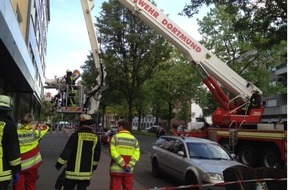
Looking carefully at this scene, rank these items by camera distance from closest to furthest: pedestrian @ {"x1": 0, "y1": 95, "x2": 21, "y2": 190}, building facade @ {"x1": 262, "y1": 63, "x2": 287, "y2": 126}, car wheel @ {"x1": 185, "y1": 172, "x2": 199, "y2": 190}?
pedestrian @ {"x1": 0, "y1": 95, "x2": 21, "y2": 190}
car wheel @ {"x1": 185, "y1": 172, "x2": 199, "y2": 190}
building facade @ {"x1": 262, "y1": 63, "x2": 287, "y2": 126}

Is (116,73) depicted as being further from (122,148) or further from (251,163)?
(122,148)

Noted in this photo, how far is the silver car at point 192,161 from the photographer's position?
938 cm

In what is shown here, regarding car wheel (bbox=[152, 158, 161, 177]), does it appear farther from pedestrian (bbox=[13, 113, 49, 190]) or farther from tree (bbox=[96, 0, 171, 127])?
tree (bbox=[96, 0, 171, 127])

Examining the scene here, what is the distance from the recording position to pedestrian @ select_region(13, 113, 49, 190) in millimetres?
7246

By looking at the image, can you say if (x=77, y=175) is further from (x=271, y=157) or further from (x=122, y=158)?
(x=271, y=157)

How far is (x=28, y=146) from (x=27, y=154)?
0.46 feet

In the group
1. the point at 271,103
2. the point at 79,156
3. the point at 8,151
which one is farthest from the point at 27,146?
the point at 271,103

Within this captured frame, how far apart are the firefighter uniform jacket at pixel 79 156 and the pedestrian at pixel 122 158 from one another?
20.1 inches

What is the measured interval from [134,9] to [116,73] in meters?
14.9

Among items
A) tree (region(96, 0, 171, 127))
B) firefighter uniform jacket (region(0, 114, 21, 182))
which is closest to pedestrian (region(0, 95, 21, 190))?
firefighter uniform jacket (region(0, 114, 21, 182))

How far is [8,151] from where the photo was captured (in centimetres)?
Result: 505

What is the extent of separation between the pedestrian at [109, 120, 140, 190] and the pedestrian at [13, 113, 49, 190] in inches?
55.4

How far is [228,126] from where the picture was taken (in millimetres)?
16859

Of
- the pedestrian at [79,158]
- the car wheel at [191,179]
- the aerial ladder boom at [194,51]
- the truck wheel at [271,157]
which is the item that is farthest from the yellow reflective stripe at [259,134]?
the pedestrian at [79,158]
